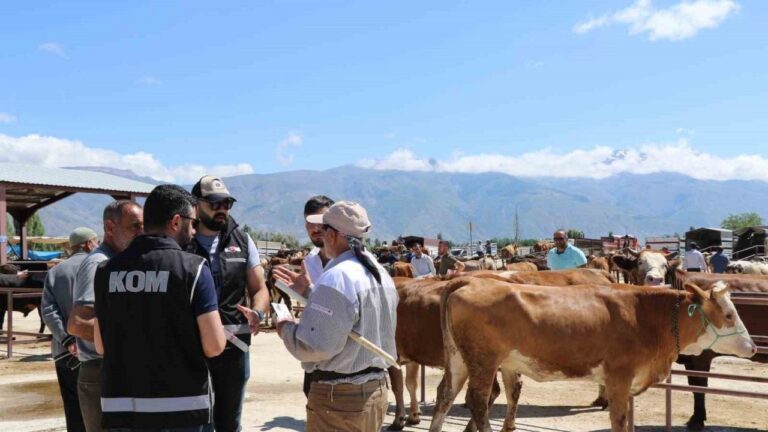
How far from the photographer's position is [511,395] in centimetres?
758

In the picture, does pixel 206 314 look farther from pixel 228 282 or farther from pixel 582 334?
pixel 582 334

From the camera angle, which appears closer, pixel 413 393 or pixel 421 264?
pixel 413 393

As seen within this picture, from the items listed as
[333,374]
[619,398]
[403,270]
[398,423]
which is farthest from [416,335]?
[403,270]

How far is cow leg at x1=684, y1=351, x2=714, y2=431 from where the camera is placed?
7758 mm

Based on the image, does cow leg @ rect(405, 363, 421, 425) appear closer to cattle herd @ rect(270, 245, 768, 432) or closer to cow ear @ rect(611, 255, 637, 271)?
cattle herd @ rect(270, 245, 768, 432)

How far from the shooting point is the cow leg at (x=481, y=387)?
6559 mm

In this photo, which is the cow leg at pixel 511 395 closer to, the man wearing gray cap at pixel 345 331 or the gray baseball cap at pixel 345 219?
the man wearing gray cap at pixel 345 331

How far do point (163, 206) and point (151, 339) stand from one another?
2.07 feet

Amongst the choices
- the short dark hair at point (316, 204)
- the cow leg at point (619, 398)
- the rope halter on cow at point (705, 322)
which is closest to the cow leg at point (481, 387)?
the cow leg at point (619, 398)

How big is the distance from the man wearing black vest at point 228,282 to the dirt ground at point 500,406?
3381 millimetres

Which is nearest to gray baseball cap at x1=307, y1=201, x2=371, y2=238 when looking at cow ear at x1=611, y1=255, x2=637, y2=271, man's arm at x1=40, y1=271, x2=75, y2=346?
man's arm at x1=40, y1=271, x2=75, y2=346

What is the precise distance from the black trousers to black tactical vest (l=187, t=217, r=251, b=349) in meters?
1.33

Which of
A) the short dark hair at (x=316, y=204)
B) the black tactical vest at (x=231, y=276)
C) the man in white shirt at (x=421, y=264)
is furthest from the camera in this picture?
the man in white shirt at (x=421, y=264)

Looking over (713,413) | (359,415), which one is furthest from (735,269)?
(359,415)
